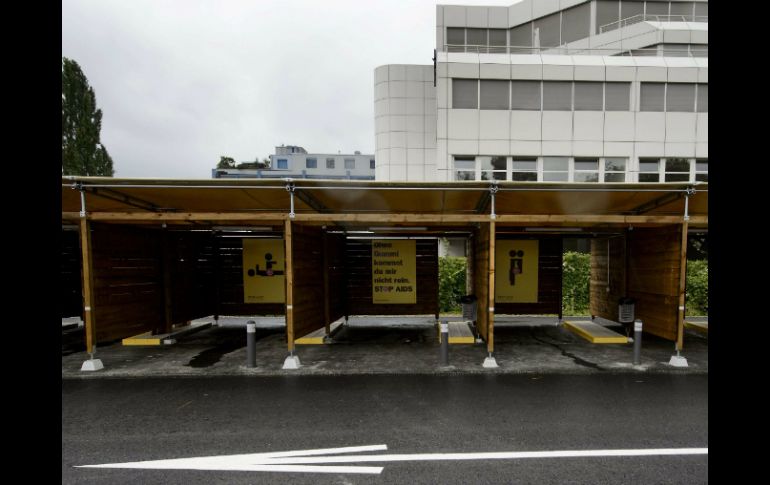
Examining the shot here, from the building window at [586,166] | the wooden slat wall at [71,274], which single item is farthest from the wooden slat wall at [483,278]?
the building window at [586,166]

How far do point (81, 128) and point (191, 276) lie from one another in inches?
1037

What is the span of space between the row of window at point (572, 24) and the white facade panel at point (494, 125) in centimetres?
612

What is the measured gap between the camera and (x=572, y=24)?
23.2m

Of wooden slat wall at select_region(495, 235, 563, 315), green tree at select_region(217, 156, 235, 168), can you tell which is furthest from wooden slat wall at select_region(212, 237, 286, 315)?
green tree at select_region(217, 156, 235, 168)

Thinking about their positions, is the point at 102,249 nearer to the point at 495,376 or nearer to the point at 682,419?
the point at 495,376

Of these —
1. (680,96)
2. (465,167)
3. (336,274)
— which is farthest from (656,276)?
(680,96)

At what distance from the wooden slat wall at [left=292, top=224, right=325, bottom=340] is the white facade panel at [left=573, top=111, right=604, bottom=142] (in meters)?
16.0

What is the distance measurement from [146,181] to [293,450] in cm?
564

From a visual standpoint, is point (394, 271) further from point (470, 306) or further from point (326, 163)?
point (326, 163)

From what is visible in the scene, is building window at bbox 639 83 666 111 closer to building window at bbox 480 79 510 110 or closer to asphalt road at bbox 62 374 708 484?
building window at bbox 480 79 510 110

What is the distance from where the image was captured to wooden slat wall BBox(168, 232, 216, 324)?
10039mm

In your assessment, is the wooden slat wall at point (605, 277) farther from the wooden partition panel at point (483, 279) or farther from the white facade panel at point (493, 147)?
the white facade panel at point (493, 147)
